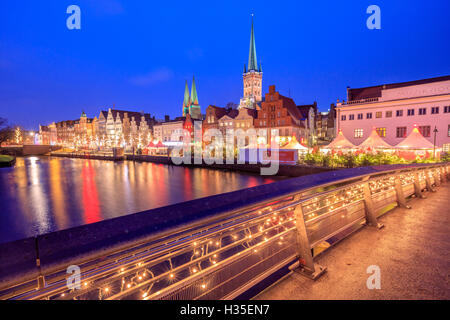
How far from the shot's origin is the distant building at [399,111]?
28.0m

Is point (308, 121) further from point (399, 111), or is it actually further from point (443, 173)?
point (443, 173)

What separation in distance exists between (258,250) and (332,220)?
4.81 ft

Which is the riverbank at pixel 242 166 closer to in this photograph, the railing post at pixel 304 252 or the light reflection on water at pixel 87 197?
the light reflection on water at pixel 87 197

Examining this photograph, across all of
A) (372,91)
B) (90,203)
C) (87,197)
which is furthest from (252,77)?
(90,203)

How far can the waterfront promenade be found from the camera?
7.34 ft

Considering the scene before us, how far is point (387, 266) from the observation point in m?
2.71

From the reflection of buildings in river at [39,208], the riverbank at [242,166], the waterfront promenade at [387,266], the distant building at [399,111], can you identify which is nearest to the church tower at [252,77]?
the riverbank at [242,166]

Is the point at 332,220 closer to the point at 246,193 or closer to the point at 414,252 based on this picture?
the point at 414,252

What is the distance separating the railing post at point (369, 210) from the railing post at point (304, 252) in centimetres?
192

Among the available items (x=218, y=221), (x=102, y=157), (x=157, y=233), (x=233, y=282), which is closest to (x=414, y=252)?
(x=233, y=282)

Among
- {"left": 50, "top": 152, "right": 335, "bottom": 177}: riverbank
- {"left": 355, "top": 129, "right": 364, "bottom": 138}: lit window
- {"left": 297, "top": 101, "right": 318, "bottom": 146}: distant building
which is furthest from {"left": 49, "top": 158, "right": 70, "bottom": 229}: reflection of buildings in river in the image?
{"left": 297, "top": 101, "right": 318, "bottom": 146}: distant building
